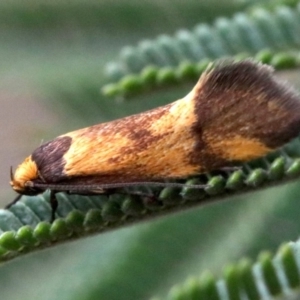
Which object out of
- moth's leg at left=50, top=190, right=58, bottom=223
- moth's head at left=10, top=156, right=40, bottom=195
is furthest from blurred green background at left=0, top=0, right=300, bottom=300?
moth's leg at left=50, top=190, right=58, bottom=223

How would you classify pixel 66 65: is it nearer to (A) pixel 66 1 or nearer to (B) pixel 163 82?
(A) pixel 66 1

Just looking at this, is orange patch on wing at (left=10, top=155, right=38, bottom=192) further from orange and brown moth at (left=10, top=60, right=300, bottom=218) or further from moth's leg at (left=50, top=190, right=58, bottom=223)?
moth's leg at (left=50, top=190, right=58, bottom=223)

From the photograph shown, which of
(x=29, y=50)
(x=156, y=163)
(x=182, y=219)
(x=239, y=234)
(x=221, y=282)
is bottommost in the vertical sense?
(x=239, y=234)

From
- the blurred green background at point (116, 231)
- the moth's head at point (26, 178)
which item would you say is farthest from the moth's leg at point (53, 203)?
the blurred green background at point (116, 231)

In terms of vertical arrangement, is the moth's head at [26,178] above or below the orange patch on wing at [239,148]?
above

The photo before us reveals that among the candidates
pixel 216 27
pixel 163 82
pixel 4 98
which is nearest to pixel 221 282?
pixel 163 82

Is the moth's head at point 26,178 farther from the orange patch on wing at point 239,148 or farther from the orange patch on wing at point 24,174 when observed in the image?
the orange patch on wing at point 239,148
